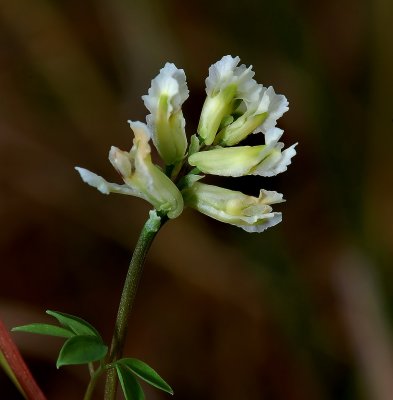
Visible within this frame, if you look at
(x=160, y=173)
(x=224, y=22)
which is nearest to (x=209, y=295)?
(x=224, y=22)

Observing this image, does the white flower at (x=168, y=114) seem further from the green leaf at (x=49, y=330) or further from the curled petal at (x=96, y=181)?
the green leaf at (x=49, y=330)

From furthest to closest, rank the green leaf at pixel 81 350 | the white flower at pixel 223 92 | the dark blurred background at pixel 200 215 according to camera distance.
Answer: the dark blurred background at pixel 200 215 → the white flower at pixel 223 92 → the green leaf at pixel 81 350

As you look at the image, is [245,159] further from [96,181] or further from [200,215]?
[200,215]

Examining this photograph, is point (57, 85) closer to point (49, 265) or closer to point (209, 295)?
point (49, 265)

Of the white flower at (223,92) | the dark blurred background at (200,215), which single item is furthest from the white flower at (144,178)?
the dark blurred background at (200,215)

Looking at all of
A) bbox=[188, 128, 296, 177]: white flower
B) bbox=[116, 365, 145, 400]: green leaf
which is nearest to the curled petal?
bbox=[188, 128, 296, 177]: white flower

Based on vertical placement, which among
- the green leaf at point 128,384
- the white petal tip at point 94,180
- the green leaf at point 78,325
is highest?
the white petal tip at point 94,180

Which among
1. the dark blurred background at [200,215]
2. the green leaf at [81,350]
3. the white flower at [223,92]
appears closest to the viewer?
the green leaf at [81,350]

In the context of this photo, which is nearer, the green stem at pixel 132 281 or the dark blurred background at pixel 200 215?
the green stem at pixel 132 281

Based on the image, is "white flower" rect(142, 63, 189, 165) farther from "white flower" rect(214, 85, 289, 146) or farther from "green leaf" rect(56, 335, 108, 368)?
"green leaf" rect(56, 335, 108, 368)
